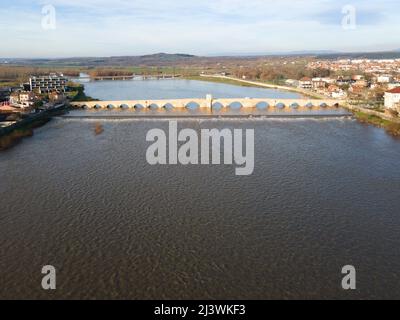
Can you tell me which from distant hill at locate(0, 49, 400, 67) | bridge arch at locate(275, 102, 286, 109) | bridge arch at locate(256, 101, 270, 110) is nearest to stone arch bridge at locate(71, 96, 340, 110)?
bridge arch at locate(275, 102, 286, 109)

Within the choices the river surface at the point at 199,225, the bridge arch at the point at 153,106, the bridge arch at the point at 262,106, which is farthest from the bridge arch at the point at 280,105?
the river surface at the point at 199,225

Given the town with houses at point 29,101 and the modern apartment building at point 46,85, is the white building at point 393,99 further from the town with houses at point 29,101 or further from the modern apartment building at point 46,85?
the modern apartment building at point 46,85

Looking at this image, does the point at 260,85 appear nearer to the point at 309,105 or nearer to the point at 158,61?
the point at 309,105

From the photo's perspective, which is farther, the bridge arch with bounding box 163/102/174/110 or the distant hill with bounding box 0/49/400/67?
the distant hill with bounding box 0/49/400/67

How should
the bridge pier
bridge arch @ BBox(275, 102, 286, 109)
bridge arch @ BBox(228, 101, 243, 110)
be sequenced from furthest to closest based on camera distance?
bridge arch @ BBox(228, 101, 243, 110) → bridge arch @ BBox(275, 102, 286, 109) → the bridge pier

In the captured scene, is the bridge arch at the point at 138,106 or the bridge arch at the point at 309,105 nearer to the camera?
the bridge arch at the point at 138,106

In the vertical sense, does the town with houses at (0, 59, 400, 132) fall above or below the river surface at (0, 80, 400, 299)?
above

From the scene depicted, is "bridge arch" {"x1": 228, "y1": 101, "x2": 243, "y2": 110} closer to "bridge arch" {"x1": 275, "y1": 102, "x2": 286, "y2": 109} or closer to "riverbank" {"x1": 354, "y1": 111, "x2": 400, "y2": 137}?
"bridge arch" {"x1": 275, "y1": 102, "x2": 286, "y2": 109}
